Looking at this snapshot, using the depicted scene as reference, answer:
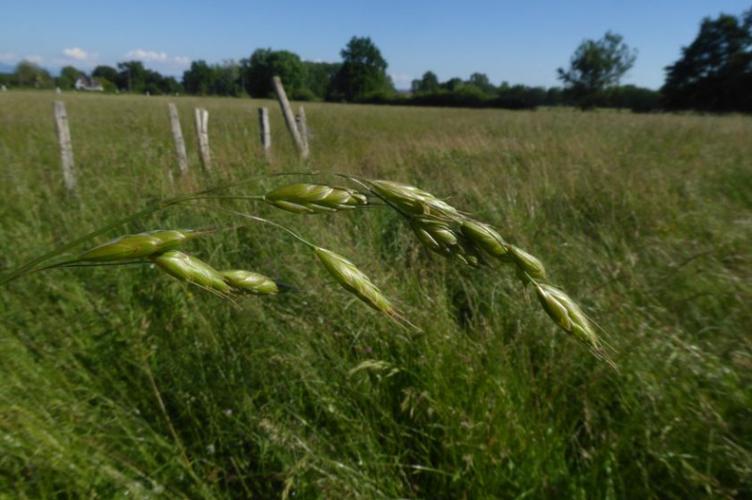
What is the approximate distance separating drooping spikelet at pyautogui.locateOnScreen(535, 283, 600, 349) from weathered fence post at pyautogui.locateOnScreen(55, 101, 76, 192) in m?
3.89

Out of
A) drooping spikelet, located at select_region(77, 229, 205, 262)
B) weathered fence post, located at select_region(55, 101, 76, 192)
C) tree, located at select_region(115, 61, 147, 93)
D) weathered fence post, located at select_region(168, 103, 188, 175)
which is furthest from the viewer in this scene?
tree, located at select_region(115, 61, 147, 93)

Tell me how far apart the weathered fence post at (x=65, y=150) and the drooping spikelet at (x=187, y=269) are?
367 centimetres

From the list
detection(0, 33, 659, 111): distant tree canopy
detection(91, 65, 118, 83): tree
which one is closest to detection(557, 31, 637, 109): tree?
detection(0, 33, 659, 111): distant tree canopy

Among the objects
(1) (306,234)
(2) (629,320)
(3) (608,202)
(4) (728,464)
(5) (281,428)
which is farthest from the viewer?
(3) (608,202)

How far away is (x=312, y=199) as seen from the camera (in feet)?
1.78

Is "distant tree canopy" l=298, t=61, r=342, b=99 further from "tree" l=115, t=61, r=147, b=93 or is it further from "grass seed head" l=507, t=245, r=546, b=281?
"grass seed head" l=507, t=245, r=546, b=281

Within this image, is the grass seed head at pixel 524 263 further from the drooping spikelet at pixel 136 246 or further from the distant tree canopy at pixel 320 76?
the distant tree canopy at pixel 320 76

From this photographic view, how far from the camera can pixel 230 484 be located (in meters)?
1.45

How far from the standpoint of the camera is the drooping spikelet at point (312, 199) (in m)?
0.54

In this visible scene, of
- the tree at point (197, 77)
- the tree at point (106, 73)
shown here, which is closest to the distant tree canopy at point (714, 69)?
the tree at point (197, 77)

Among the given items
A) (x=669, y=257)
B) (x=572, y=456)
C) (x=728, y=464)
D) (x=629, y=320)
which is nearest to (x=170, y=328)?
(x=572, y=456)

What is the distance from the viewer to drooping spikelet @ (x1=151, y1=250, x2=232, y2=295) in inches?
19.1

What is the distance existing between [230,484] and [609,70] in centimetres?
5847

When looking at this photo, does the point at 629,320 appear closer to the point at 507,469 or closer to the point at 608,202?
the point at 507,469
